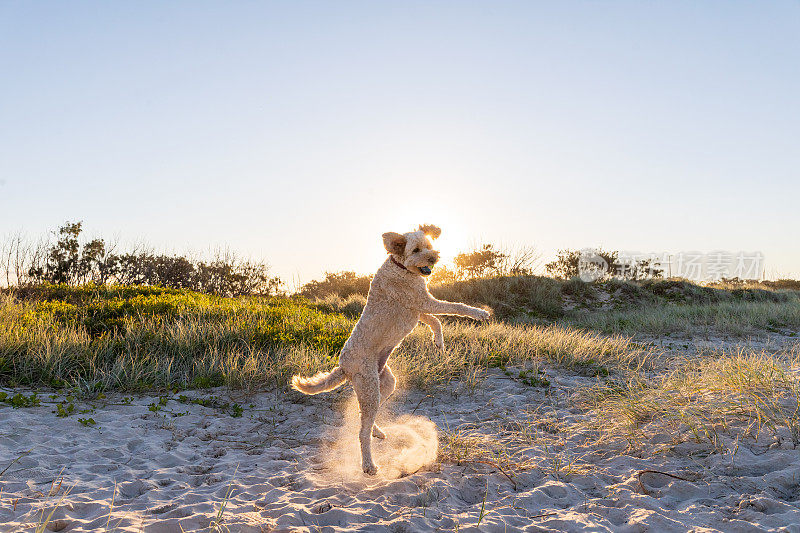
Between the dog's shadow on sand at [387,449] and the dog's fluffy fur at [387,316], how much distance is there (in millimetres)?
379

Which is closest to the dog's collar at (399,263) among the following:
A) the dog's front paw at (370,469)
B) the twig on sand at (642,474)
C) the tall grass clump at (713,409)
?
the dog's front paw at (370,469)

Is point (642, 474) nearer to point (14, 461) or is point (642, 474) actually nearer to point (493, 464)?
point (493, 464)

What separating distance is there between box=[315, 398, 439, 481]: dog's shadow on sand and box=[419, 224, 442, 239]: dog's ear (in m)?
1.98

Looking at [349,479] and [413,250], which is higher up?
[413,250]

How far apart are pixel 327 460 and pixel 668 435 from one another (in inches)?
121

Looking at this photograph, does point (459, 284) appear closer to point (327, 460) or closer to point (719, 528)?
point (327, 460)

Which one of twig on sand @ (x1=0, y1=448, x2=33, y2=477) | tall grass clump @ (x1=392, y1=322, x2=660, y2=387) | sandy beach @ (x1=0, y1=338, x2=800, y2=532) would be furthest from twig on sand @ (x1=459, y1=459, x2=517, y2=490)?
twig on sand @ (x1=0, y1=448, x2=33, y2=477)

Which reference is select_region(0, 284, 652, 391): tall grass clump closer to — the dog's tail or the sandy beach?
the sandy beach

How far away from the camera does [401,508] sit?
3.50 meters

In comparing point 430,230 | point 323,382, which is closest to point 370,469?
point 323,382

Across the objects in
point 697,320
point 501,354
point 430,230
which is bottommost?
point 501,354

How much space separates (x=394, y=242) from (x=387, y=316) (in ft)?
1.95

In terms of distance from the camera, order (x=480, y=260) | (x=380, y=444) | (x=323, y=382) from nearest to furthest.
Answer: (x=323, y=382), (x=380, y=444), (x=480, y=260)

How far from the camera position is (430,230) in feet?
13.0
